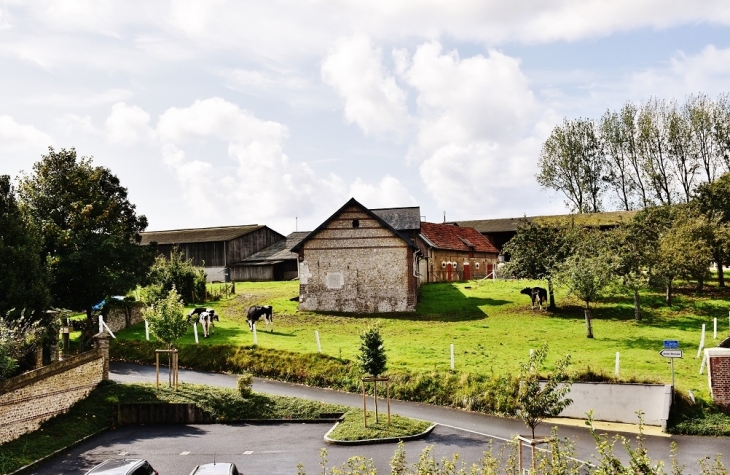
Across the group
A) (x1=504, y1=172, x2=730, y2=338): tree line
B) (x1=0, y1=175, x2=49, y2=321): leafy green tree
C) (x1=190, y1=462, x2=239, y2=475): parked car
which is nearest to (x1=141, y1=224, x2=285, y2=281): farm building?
(x1=504, y1=172, x2=730, y2=338): tree line

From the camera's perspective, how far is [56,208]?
130 feet

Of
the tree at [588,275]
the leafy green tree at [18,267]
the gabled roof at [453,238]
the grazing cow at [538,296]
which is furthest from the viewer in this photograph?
the gabled roof at [453,238]

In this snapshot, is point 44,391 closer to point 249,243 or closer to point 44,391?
point 44,391

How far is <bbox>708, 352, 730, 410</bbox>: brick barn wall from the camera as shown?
26500 mm

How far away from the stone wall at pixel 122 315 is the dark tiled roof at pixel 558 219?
131 ft

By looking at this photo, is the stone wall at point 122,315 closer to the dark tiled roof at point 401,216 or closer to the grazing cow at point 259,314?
the grazing cow at point 259,314

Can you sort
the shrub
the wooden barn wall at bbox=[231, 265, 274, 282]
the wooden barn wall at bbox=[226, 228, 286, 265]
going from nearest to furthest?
1. the shrub
2. the wooden barn wall at bbox=[231, 265, 274, 282]
3. the wooden barn wall at bbox=[226, 228, 286, 265]

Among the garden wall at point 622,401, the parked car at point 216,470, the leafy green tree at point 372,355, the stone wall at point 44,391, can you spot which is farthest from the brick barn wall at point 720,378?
the stone wall at point 44,391

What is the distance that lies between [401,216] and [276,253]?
18686mm

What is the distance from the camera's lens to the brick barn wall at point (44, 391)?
78.1 ft

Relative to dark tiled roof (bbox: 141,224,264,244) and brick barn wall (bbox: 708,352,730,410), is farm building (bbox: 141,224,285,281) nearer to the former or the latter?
dark tiled roof (bbox: 141,224,264,244)

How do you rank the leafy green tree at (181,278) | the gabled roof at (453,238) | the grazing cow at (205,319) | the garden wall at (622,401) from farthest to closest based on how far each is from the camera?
the gabled roof at (453,238) → the leafy green tree at (181,278) → the grazing cow at (205,319) → the garden wall at (622,401)

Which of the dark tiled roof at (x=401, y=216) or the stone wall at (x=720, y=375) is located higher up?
the dark tiled roof at (x=401, y=216)

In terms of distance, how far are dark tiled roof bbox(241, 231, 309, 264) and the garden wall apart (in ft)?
146
